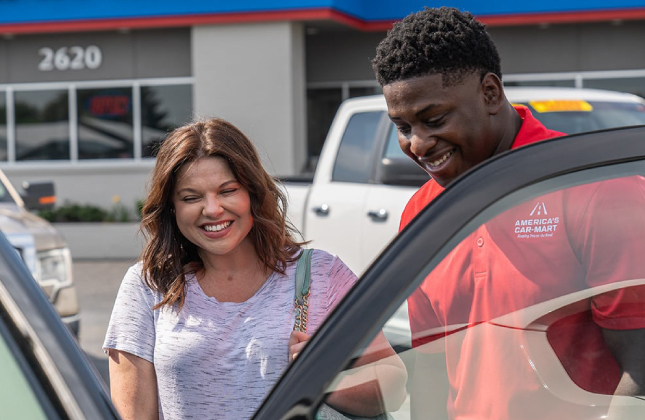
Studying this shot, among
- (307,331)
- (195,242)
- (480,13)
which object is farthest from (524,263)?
(480,13)

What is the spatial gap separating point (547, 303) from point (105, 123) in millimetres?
16883

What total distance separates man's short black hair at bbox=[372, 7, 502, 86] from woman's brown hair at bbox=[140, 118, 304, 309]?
2.04 ft

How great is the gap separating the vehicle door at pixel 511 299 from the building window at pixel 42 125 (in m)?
17.0

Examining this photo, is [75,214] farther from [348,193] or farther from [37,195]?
[348,193]

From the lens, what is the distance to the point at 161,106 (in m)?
17.3

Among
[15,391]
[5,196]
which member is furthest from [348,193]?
[15,391]

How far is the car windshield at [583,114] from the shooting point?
5305mm

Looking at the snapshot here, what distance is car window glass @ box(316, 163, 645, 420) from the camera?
4.80ft

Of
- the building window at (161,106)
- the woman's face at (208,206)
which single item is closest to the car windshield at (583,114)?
the woman's face at (208,206)

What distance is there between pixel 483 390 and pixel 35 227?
5446mm

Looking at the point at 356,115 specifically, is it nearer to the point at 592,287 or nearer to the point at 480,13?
the point at 592,287

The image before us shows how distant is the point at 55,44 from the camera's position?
1750 cm

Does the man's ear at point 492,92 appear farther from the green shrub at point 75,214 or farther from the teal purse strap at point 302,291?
the green shrub at point 75,214

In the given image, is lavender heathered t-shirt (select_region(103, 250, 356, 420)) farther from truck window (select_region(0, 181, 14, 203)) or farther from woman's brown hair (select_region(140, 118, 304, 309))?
truck window (select_region(0, 181, 14, 203))
